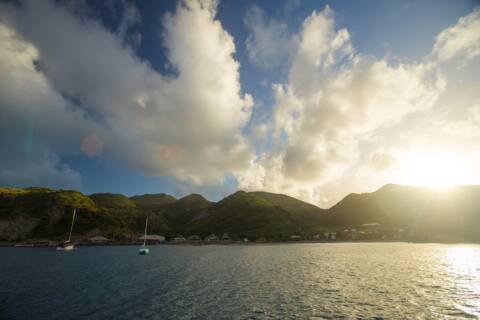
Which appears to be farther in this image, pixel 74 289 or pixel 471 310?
pixel 74 289

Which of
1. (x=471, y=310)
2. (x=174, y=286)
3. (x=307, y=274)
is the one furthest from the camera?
(x=307, y=274)

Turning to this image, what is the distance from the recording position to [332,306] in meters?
42.7

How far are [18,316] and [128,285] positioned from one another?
25.0m

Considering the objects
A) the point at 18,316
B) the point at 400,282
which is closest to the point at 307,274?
the point at 400,282

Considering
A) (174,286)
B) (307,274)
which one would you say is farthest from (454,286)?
(174,286)

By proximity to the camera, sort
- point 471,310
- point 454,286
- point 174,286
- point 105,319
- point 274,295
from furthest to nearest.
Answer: point 174,286, point 454,286, point 274,295, point 471,310, point 105,319

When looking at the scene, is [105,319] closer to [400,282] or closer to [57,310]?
[57,310]

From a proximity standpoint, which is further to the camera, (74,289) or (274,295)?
(74,289)

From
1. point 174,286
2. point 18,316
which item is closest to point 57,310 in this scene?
point 18,316

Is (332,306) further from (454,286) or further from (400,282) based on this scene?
(454,286)

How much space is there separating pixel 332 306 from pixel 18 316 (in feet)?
166

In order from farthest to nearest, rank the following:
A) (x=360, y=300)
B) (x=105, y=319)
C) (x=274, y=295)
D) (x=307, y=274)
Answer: (x=307, y=274), (x=274, y=295), (x=360, y=300), (x=105, y=319)

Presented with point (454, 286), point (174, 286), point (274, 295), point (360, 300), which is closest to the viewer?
point (360, 300)

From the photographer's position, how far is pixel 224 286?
2368 inches
